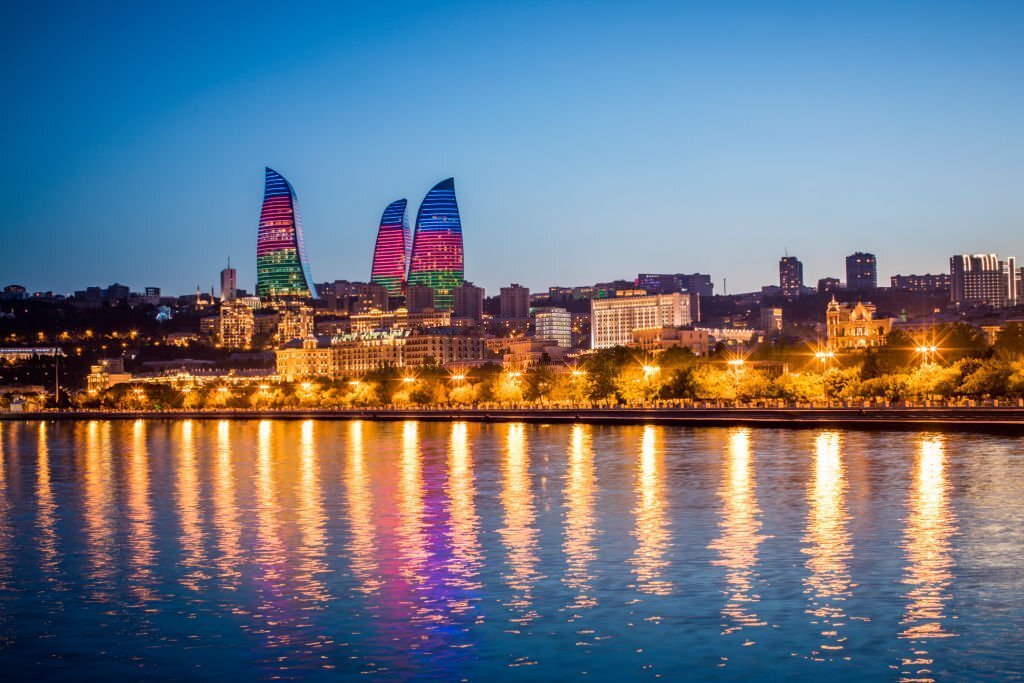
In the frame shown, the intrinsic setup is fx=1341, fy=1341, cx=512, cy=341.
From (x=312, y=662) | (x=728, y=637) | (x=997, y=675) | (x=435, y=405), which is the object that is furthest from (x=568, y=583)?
(x=435, y=405)

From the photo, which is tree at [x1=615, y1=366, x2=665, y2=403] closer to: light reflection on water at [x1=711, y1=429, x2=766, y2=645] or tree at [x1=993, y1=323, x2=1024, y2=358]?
tree at [x1=993, y1=323, x2=1024, y2=358]

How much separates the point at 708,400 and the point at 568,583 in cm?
8466

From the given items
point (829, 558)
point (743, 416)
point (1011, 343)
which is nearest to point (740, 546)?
point (829, 558)

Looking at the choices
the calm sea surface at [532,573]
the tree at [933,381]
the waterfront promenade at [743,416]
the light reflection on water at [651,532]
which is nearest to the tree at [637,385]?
the waterfront promenade at [743,416]

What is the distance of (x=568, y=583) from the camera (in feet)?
93.8

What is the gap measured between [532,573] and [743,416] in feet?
207

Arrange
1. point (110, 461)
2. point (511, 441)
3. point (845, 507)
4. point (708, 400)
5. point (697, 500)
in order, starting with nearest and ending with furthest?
1. point (845, 507)
2. point (697, 500)
3. point (110, 461)
4. point (511, 441)
5. point (708, 400)

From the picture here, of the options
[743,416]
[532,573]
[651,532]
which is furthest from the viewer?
[743,416]

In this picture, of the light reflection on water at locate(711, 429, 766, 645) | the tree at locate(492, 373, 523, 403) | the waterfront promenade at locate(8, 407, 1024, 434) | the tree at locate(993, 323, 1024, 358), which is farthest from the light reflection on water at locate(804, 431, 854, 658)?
the tree at locate(492, 373, 523, 403)

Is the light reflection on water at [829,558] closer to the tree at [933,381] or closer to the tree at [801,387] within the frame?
the tree at [933,381]

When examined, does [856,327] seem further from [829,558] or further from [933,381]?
[829,558]

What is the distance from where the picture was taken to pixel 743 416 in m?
91.2

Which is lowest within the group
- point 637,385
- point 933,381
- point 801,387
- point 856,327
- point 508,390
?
point 508,390

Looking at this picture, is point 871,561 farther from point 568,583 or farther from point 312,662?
point 312,662
